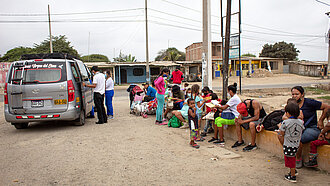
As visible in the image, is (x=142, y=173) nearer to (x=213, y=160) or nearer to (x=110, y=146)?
(x=213, y=160)

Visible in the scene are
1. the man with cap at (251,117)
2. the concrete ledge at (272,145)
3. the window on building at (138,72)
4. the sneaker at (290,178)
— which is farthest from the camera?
the window on building at (138,72)

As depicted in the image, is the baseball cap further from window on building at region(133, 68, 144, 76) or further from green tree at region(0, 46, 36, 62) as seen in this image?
green tree at region(0, 46, 36, 62)

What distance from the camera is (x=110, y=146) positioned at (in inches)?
213

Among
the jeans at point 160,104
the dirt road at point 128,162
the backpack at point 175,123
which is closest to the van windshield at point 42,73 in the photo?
the dirt road at point 128,162

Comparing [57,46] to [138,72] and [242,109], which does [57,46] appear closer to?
[138,72]

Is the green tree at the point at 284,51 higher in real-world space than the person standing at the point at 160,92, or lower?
higher

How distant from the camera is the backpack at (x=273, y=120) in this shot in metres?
4.68

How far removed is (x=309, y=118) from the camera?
4102 millimetres

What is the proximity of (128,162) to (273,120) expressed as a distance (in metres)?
2.95

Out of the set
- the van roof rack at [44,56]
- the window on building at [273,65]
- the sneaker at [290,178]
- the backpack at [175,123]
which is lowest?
the sneaker at [290,178]

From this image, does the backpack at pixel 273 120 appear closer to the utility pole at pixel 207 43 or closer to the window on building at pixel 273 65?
the utility pole at pixel 207 43

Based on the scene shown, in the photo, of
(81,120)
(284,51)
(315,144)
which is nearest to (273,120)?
(315,144)

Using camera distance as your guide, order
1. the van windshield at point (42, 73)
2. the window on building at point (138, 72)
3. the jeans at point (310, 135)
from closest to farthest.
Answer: the jeans at point (310, 135), the van windshield at point (42, 73), the window on building at point (138, 72)

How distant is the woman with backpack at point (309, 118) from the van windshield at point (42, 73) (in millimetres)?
5778
